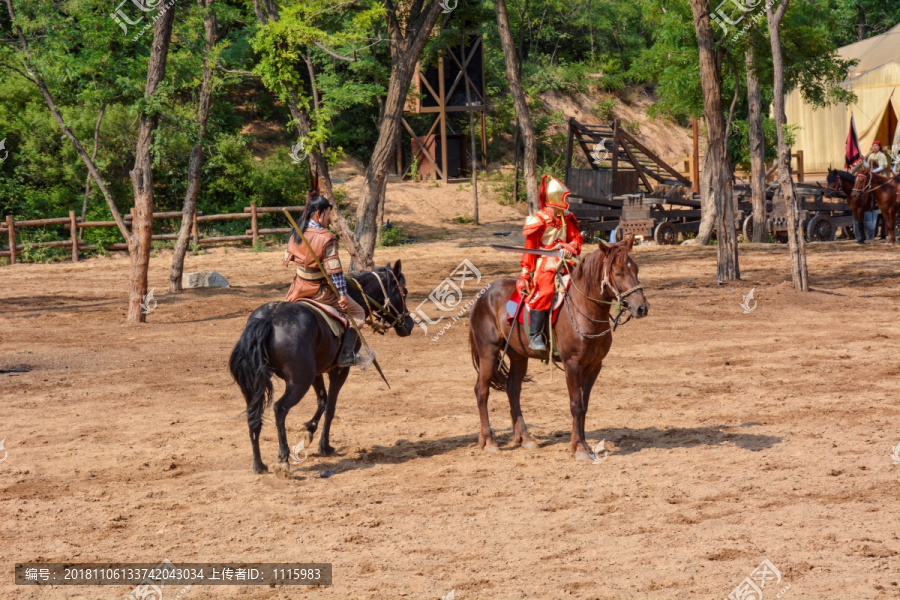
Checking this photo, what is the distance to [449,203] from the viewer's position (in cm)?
3622

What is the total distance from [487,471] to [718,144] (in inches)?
529

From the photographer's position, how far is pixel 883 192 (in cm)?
2547

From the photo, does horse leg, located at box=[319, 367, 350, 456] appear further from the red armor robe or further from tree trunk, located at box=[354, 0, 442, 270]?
tree trunk, located at box=[354, 0, 442, 270]

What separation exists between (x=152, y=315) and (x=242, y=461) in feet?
33.9

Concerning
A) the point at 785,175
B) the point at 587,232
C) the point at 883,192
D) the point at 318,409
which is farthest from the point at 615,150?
the point at 318,409

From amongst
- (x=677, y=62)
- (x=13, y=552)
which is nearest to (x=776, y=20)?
(x=677, y=62)

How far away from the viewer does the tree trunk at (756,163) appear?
26.2 m

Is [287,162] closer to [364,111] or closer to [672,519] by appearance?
[364,111]

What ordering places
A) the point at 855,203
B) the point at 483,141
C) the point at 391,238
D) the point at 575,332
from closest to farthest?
the point at 575,332, the point at 855,203, the point at 391,238, the point at 483,141

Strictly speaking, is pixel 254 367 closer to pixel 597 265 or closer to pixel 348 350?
pixel 348 350

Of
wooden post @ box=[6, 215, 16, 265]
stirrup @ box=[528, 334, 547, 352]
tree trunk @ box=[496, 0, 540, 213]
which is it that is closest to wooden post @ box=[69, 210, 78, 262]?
wooden post @ box=[6, 215, 16, 265]

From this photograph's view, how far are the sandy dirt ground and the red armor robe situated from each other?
1551mm

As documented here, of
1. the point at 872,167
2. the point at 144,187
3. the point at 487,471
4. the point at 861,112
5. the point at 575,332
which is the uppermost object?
the point at 861,112

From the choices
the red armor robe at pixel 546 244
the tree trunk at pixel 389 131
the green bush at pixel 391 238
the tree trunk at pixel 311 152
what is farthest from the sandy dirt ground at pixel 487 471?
the green bush at pixel 391 238
